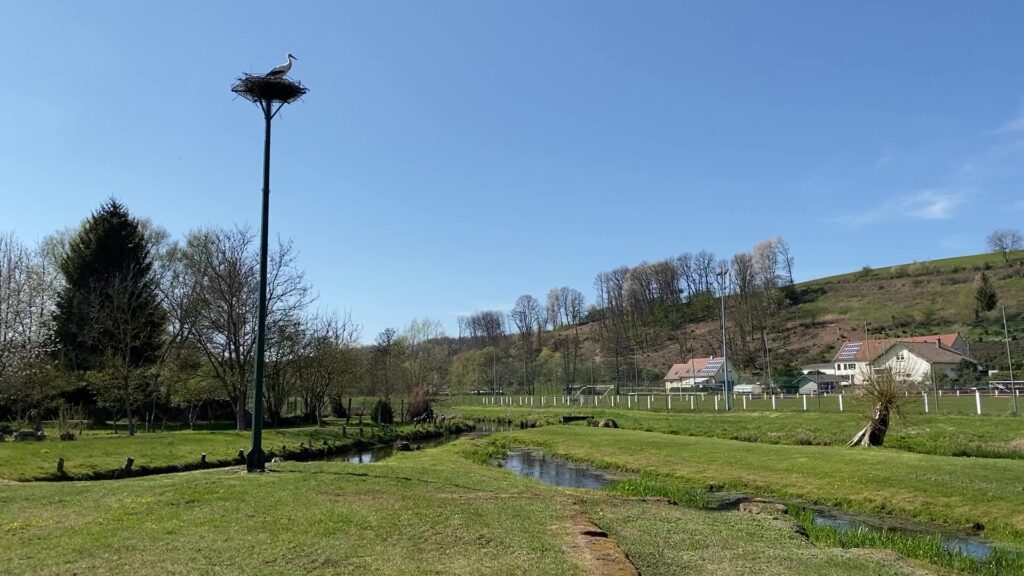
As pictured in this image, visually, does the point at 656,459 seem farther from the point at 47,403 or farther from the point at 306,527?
the point at 47,403

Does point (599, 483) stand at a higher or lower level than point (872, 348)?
lower

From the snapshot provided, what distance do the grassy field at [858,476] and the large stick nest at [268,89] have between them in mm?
16902

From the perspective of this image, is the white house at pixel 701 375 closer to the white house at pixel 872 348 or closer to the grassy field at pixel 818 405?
the white house at pixel 872 348

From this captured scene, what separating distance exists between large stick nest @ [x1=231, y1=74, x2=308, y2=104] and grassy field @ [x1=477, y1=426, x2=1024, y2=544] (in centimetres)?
1690

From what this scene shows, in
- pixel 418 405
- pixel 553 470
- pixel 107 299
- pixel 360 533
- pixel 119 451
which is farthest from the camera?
pixel 418 405

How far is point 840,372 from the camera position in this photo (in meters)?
86.8

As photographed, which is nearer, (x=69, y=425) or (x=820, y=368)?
(x=69, y=425)

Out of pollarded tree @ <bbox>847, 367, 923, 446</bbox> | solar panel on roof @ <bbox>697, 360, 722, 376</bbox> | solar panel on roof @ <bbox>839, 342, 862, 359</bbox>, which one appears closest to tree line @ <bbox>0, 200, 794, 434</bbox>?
pollarded tree @ <bbox>847, 367, 923, 446</bbox>

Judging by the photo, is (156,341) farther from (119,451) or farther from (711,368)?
(711,368)

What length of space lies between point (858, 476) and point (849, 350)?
259 ft

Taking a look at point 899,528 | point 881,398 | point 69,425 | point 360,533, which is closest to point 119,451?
A: point 69,425

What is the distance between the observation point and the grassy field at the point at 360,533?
775 centimetres

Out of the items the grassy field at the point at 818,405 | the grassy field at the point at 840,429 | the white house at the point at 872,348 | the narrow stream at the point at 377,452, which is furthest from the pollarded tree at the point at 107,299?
the white house at the point at 872,348

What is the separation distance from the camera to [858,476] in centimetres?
1938
